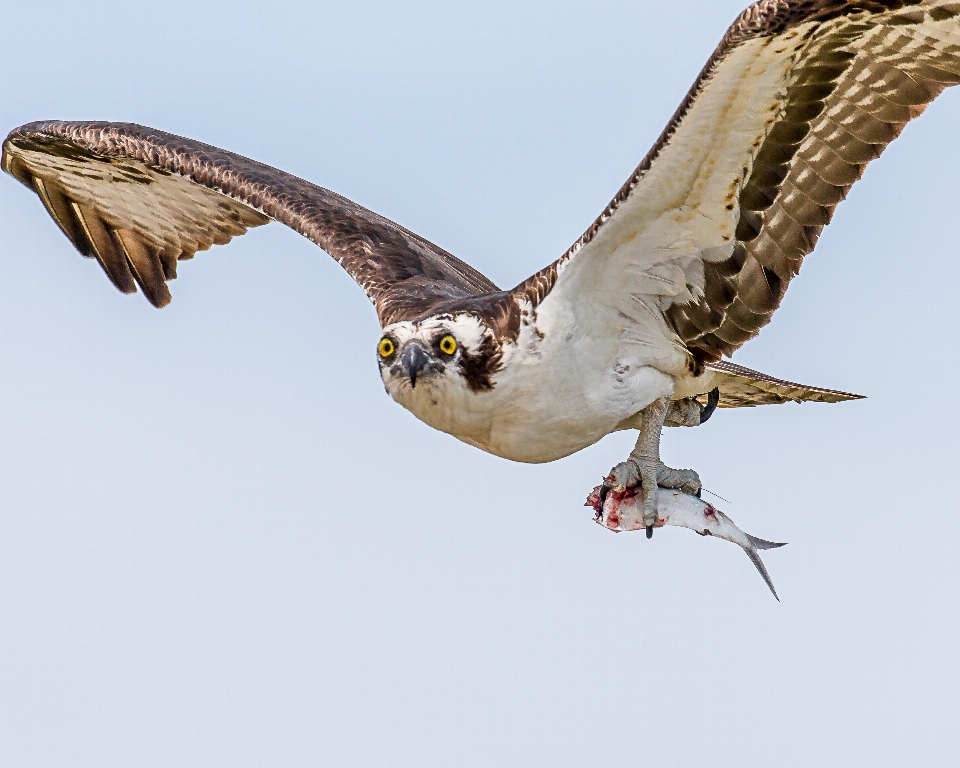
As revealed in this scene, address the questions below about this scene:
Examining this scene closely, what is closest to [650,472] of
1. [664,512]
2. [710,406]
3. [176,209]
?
[664,512]

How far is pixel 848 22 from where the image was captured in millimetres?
9039

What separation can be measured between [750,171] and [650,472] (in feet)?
7.72

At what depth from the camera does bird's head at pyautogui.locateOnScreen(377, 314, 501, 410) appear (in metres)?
9.84

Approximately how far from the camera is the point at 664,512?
1095cm

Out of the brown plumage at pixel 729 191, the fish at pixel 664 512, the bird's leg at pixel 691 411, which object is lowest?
the fish at pixel 664 512

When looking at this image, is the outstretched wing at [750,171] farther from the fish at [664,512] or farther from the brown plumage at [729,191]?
the fish at [664,512]

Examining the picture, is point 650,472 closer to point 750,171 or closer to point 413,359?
point 413,359

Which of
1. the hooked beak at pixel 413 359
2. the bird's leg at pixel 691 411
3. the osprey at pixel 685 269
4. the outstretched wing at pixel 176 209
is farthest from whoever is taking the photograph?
the outstretched wing at pixel 176 209

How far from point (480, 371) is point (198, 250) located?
5563 millimetres

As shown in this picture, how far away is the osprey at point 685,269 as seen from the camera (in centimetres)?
916

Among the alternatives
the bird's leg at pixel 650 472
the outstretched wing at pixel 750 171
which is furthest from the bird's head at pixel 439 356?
the bird's leg at pixel 650 472

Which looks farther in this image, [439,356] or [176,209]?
[176,209]

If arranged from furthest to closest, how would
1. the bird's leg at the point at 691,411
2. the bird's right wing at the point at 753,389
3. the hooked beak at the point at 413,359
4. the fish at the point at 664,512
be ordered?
the bird's leg at the point at 691,411 → the bird's right wing at the point at 753,389 → the fish at the point at 664,512 → the hooked beak at the point at 413,359

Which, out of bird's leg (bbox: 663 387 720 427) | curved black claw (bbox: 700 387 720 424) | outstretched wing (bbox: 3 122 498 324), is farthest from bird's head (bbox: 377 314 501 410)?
curved black claw (bbox: 700 387 720 424)
